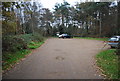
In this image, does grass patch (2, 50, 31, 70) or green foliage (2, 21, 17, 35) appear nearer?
grass patch (2, 50, 31, 70)

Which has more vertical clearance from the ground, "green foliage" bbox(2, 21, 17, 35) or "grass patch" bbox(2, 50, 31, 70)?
"green foliage" bbox(2, 21, 17, 35)

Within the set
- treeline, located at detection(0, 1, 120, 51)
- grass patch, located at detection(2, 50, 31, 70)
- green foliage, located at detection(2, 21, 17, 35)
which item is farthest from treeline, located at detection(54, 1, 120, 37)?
grass patch, located at detection(2, 50, 31, 70)

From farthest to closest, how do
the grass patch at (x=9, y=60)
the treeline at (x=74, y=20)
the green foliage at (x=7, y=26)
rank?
1. the treeline at (x=74, y=20)
2. the green foliage at (x=7, y=26)
3. the grass patch at (x=9, y=60)

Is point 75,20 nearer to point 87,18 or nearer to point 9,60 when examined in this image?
point 87,18

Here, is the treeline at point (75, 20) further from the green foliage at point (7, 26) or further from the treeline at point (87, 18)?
the green foliage at point (7, 26)

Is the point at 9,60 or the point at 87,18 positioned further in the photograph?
the point at 87,18

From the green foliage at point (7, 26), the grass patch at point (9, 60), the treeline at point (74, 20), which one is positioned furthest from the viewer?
the treeline at point (74, 20)

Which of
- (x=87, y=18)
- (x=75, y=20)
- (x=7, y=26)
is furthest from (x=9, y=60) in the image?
(x=75, y=20)

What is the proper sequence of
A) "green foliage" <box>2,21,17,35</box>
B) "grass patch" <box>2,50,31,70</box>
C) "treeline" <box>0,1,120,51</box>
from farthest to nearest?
"treeline" <box>0,1,120,51</box> → "green foliage" <box>2,21,17,35</box> → "grass patch" <box>2,50,31,70</box>

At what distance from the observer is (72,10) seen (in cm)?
4194

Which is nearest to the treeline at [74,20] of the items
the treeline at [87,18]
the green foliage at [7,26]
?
the treeline at [87,18]

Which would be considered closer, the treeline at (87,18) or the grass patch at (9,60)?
the grass patch at (9,60)

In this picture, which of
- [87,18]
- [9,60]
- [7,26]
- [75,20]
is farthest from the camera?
[75,20]

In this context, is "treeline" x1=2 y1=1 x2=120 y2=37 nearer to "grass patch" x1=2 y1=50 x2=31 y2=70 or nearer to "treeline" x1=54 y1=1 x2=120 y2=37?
"treeline" x1=54 y1=1 x2=120 y2=37
